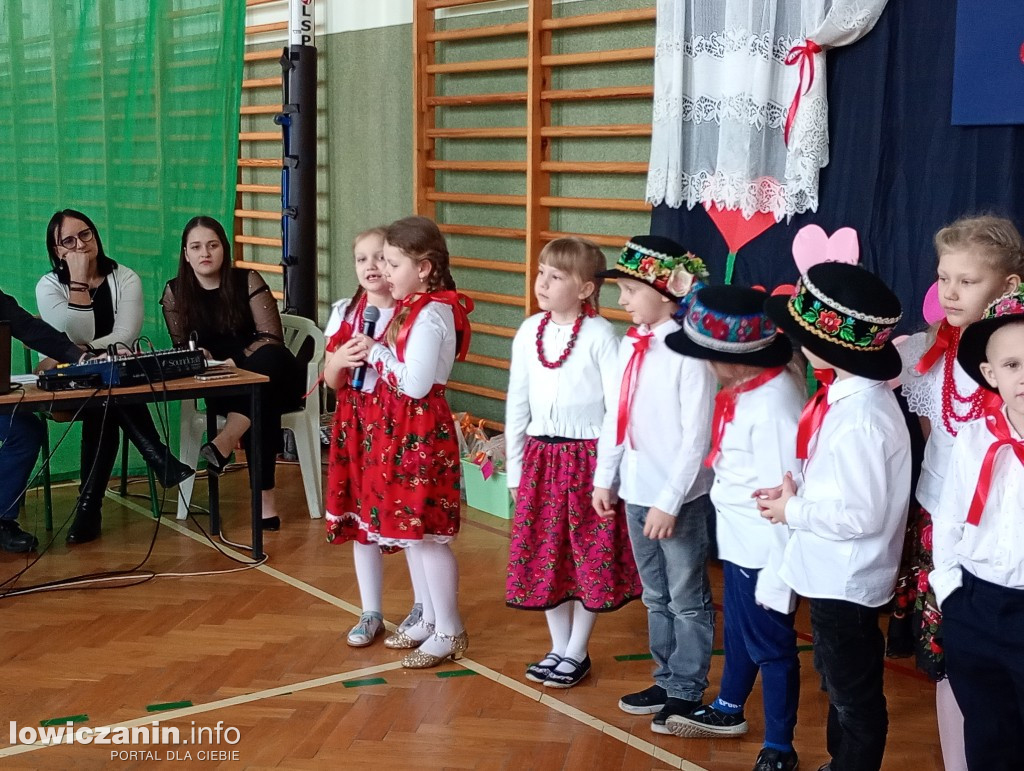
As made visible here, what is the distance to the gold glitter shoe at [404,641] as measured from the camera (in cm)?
323

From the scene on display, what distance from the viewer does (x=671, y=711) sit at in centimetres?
272

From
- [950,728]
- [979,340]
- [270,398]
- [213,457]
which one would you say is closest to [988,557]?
[979,340]

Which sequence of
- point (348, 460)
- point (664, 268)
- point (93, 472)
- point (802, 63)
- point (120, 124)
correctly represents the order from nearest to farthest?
point (664, 268) < point (348, 460) < point (802, 63) < point (93, 472) < point (120, 124)

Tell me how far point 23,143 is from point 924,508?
3.87m

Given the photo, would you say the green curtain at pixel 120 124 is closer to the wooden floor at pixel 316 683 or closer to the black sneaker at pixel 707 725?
the wooden floor at pixel 316 683

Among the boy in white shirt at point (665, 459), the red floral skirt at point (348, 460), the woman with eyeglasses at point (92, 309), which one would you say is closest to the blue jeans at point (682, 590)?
the boy in white shirt at point (665, 459)

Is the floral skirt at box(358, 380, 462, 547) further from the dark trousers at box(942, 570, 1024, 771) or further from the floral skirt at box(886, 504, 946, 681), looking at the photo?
the dark trousers at box(942, 570, 1024, 771)

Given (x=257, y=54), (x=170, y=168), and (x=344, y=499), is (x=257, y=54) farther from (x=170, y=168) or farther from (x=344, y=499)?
(x=344, y=499)

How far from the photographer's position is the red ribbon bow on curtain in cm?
344

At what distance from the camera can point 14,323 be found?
4078mm

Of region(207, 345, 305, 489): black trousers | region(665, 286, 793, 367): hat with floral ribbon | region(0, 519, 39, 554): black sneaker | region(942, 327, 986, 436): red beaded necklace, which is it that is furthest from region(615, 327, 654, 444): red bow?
region(0, 519, 39, 554): black sneaker

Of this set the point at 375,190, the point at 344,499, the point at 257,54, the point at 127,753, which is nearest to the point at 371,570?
the point at 344,499

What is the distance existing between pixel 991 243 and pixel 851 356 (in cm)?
50

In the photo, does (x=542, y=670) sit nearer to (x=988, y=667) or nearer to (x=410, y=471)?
(x=410, y=471)
